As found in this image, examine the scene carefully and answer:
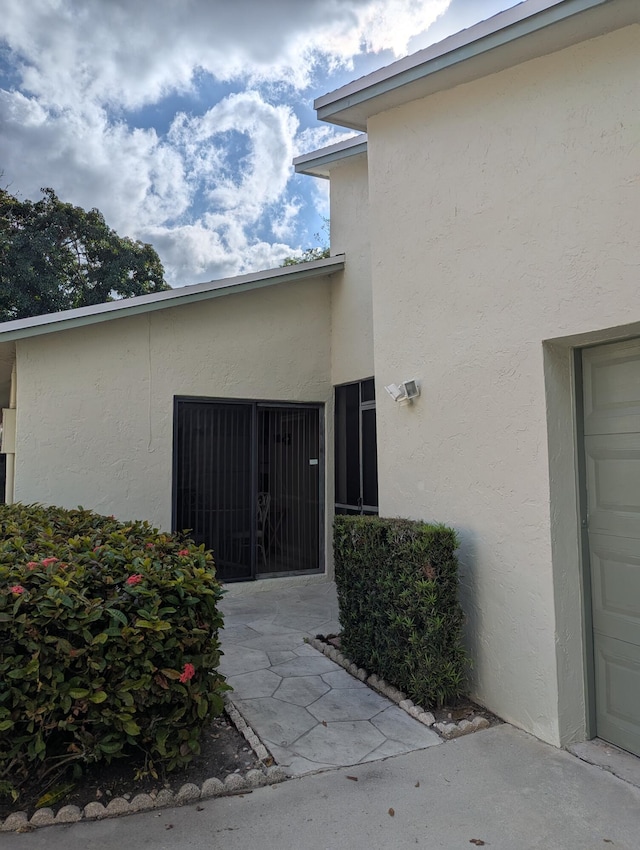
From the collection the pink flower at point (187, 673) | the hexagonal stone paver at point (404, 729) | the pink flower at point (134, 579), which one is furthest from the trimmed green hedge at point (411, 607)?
the pink flower at point (134, 579)

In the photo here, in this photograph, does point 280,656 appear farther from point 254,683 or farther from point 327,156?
point 327,156

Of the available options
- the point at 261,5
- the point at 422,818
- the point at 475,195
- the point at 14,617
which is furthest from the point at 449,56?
the point at 422,818

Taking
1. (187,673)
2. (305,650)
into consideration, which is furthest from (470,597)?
(187,673)

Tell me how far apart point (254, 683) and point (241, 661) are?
50cm

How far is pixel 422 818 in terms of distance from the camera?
2879 mm

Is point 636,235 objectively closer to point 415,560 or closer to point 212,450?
point 415,560

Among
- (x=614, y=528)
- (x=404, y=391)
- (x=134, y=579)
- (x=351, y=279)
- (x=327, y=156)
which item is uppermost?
(x=327, y=156)

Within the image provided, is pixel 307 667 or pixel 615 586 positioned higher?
pixel 615 586

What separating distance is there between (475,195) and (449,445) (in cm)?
184

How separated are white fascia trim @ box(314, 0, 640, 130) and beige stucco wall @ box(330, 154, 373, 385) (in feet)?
7.58

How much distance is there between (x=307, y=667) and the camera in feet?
16.1

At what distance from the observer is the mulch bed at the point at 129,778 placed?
293 cm

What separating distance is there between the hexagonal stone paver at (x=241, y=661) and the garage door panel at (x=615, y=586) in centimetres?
275

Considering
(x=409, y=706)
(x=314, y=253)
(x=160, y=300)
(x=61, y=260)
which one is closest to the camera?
(x=409, y=706)
